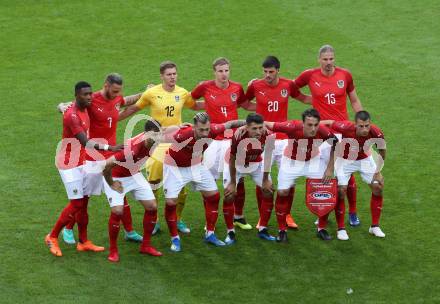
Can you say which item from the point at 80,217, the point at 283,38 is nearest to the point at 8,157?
the point at 80,217

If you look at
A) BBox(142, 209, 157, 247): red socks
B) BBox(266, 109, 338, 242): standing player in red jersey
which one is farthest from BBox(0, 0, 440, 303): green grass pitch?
BBox(266, 109, 338, 242): standing player in red jersey

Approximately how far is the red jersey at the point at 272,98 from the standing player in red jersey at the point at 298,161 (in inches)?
21.3

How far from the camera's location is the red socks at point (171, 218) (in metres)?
12.8

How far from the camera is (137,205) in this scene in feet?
46.9

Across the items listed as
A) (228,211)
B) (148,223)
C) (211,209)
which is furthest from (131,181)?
(228,211)

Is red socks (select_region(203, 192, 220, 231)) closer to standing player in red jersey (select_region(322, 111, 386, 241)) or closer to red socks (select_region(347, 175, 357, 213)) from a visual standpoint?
standing player in red jersey (select_region(322, 111, 386, 241))

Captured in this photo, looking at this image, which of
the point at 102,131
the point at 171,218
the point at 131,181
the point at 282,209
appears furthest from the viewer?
the point at 282,209

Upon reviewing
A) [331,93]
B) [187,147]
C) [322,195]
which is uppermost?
[331,93]

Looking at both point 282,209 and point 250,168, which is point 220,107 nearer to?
point 250,168

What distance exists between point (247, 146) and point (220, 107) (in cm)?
92

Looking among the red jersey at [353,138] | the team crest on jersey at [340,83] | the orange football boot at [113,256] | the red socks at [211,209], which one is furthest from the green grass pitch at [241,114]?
the team crest on jersey at [340,83]

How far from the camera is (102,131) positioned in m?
12.9

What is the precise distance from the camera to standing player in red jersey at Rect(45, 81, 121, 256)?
1234cm

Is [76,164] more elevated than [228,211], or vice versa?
[76,164]
